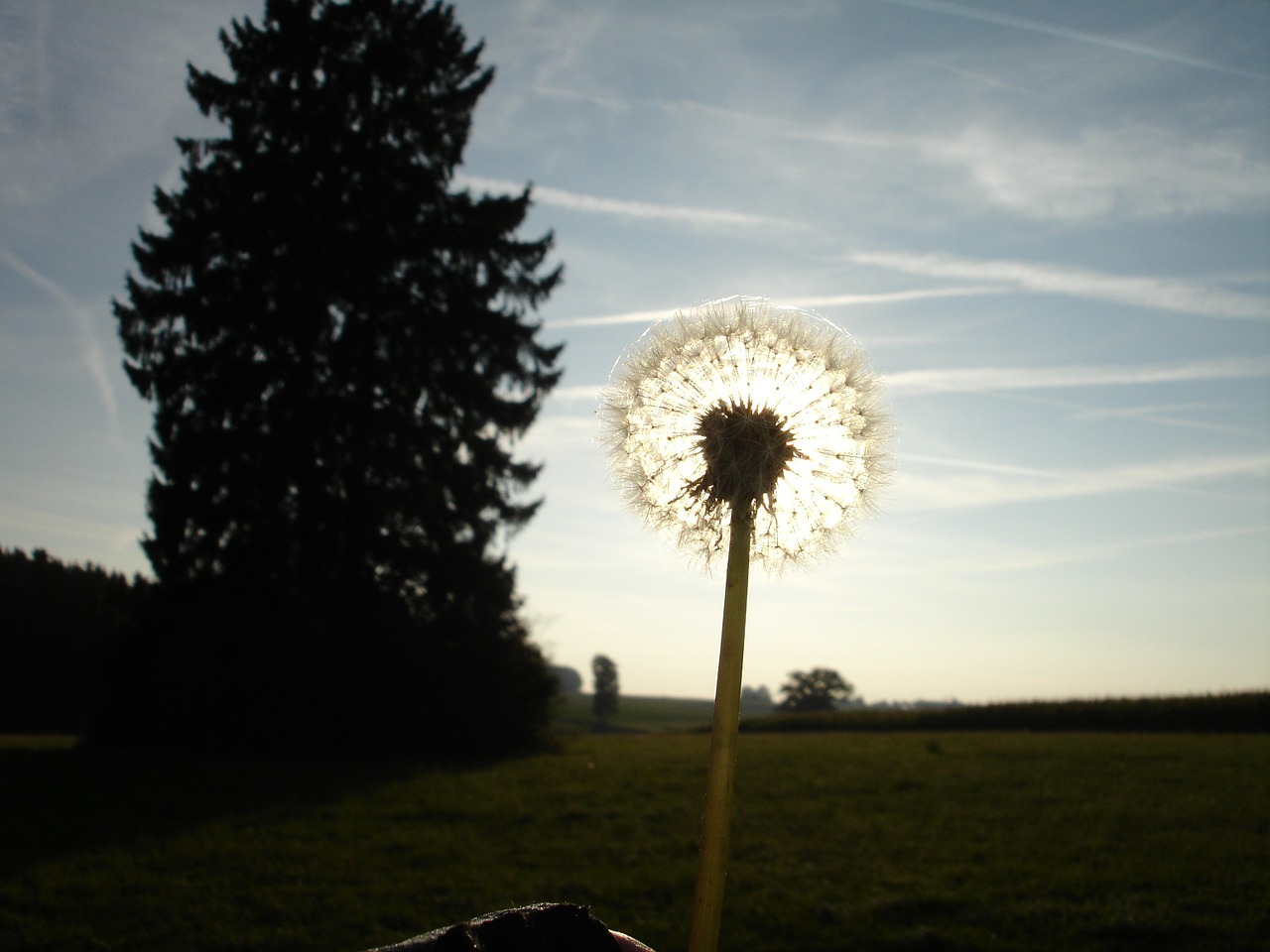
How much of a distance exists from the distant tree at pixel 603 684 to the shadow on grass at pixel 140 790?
66271 mm

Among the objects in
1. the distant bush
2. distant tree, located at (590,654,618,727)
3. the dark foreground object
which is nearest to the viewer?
the dark foreground object

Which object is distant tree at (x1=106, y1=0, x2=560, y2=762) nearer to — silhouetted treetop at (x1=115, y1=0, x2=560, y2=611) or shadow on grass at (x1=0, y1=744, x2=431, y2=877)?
silhouetted treetop at (x1=115, y1=0, x2=560, y2=611)

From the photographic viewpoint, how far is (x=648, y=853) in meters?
10.1

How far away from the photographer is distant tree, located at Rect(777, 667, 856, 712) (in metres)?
51.9

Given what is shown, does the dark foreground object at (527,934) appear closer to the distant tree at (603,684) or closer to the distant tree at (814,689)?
the distant tree at (814,689)

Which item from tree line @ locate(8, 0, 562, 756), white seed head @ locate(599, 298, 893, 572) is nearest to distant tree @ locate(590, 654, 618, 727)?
tree line @ locate(8, 0, 562, 756)

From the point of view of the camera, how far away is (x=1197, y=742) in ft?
62.5

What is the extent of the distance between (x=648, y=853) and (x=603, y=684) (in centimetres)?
7525

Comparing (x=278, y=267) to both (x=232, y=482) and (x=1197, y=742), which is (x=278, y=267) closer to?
(x=232, y=482)

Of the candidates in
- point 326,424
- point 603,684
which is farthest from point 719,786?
point 603,684

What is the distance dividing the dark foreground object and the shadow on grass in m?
10.2

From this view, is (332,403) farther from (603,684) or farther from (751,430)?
(603,684)

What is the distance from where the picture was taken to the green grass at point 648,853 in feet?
24.4

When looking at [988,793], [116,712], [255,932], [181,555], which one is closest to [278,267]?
[181,555]
